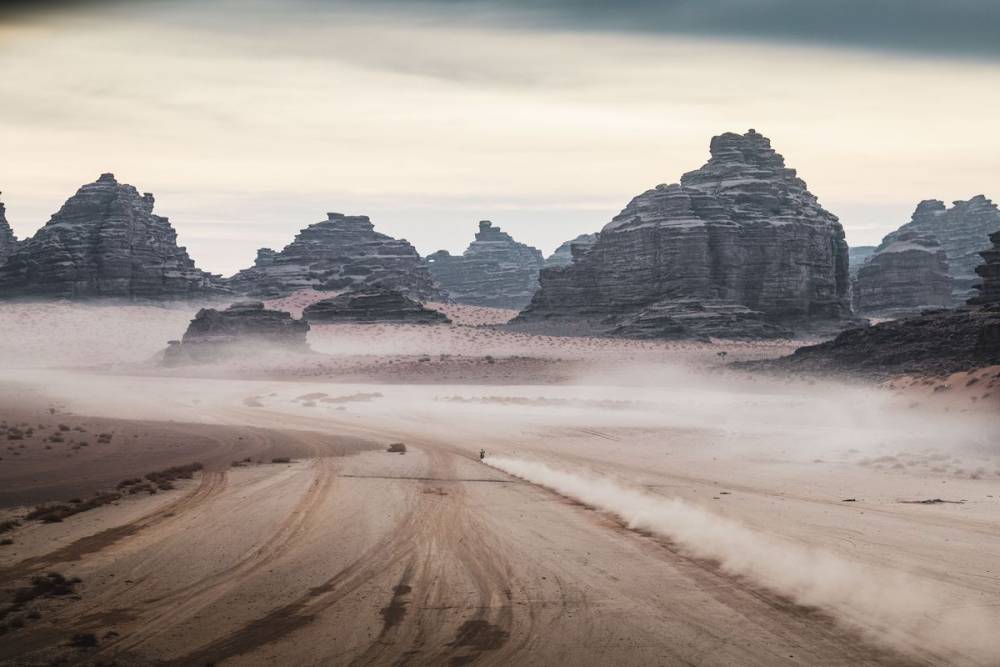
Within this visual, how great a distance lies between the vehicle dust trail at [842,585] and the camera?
11203mm

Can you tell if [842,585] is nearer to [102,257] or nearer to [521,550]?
[521,550]

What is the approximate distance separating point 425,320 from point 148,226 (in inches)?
2316

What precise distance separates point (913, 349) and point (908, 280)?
107 metres

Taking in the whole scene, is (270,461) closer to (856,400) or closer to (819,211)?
(856,400)

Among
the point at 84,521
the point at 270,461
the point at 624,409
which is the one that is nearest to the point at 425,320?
the point at 624,409

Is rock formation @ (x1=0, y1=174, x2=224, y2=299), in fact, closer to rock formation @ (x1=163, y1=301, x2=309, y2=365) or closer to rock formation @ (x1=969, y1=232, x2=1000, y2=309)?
rock formation @ (x1=163, y1=301, x2=309, y2=365)

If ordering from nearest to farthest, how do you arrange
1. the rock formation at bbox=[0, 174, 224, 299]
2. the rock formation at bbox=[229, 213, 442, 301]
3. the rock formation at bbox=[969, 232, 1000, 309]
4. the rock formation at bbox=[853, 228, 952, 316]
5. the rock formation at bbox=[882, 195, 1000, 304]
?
the rock formation at bbox=[969, 232, 1000, 309], the rock formation at bbox=[0, 174, 224, 299], the rock formation at bbox=[853, 228, 952, 316], the rock formation at bbox=[229, 213, 442, 301], the rock formation at bbox=[882, 195, 1000, 304]

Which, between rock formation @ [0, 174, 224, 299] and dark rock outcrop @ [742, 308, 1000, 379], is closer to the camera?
dark rock outcrop @ [742, 308, 1000, 379]

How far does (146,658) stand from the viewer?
1045 cm

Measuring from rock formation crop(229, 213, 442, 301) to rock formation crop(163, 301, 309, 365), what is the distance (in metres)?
61.2

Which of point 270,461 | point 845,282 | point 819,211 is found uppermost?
point 819,211

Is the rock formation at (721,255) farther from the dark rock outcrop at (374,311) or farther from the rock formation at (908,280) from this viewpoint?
the rock formation at (908,280)

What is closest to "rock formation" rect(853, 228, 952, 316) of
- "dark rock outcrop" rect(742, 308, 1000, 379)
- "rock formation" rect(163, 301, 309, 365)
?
"dark rock outcrop" rect(742, 308, 1000, 379)

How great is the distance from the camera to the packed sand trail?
1110 cm
